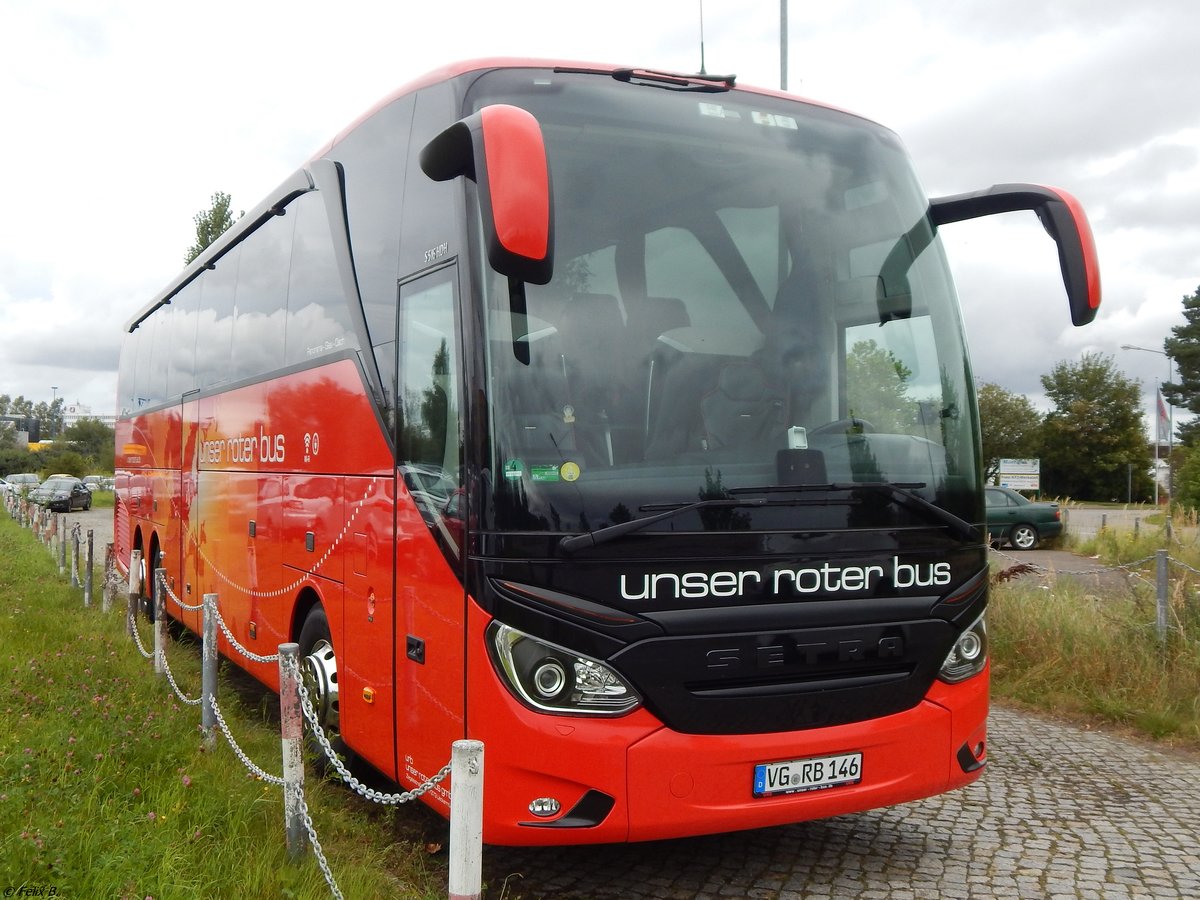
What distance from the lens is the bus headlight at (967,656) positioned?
15.6 feet

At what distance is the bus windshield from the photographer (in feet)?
14.0

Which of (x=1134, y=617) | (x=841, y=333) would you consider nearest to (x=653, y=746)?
(x=841, y=333)

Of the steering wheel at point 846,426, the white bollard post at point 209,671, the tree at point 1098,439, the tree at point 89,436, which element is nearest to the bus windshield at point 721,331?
the steering wheel at point 846,426

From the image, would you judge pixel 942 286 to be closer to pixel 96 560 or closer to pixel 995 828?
pixel 995 828

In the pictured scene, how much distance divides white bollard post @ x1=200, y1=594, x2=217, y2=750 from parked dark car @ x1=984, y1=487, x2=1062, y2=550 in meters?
22.7

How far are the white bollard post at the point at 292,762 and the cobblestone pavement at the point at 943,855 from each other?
2.72ft

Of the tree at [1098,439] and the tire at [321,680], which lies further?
the tree at [1098,439]

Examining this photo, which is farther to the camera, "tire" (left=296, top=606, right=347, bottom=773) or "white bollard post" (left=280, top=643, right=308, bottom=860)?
"tire" (left=296, top=606, right=347, bottom=773)

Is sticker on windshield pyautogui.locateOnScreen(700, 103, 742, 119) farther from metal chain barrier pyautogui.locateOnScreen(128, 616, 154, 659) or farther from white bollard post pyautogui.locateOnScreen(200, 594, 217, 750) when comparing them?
metal chain barrier pyautogui.locateOnScreen(128, 616, 154, 659)

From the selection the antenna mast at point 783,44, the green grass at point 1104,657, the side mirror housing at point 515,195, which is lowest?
the green grass at point 1104,657

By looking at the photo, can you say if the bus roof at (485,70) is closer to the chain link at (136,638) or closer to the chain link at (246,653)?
the chain link at (246,653)

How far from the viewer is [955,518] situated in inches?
188

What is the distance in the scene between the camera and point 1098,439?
61781 mm

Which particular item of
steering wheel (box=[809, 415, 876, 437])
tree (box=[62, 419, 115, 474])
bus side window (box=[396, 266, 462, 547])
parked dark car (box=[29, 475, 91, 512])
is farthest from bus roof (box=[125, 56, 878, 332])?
tree (box=[62, 419, 115, 474])
